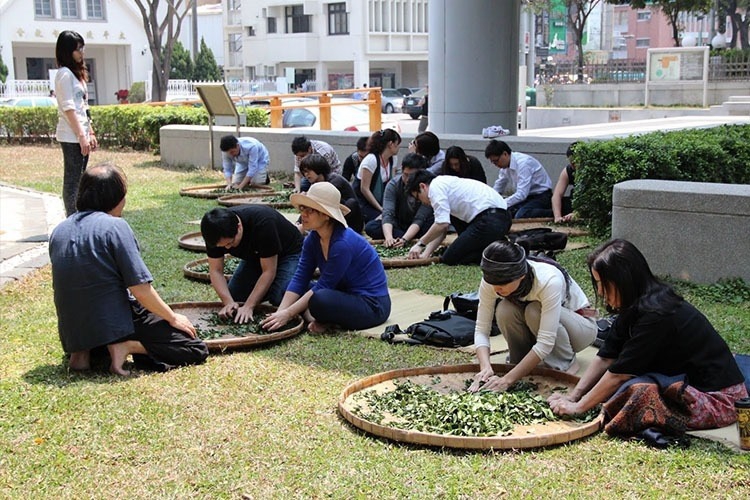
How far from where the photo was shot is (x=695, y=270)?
23.8ft

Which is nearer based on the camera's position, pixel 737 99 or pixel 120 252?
pixel 120 252

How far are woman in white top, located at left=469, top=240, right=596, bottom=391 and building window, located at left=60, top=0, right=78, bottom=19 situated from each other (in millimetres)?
44495

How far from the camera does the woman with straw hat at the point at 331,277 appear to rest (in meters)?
5.91

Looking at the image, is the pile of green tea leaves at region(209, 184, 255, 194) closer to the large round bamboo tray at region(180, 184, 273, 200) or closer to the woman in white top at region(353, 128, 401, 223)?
the large round bamboo tray at region(180, 184, 273, 200)

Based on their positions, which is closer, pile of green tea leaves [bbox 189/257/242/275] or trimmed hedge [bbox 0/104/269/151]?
pile of green tea leaves [bbox 189/257/242/275]

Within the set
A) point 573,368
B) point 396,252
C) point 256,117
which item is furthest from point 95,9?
point 573,368

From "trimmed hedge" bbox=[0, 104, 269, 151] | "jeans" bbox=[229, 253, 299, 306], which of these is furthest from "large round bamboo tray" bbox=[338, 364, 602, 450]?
"trimmed hedge" bbox=[0, 104, 269, 151]

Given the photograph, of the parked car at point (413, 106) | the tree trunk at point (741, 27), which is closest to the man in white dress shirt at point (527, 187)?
the parked car at point (413, 106)

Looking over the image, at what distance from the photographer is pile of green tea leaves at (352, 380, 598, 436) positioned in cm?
426

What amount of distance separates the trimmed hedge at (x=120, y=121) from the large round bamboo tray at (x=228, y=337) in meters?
12.5

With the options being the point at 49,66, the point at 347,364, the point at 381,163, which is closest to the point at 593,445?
the point at 347,364

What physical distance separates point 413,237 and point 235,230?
3100 mm

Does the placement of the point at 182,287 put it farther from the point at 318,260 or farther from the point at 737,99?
the point at 737,99

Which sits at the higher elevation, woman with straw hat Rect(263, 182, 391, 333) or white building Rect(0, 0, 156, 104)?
white building Rect(0, 0, 156, 104)
